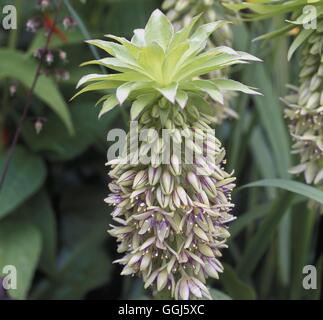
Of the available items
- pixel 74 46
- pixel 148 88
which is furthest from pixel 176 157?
pixel 74 46

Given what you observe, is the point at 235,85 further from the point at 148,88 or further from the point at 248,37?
the point at 248,37

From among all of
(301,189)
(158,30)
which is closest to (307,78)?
(301,189)

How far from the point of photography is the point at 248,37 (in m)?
1.68

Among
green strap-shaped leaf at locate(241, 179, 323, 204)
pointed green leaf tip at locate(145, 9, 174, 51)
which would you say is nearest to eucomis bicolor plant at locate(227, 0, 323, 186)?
green strap-shaped leaf at locate(241, 179, 323, 204)

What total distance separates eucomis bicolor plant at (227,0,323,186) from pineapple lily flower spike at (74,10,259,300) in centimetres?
24

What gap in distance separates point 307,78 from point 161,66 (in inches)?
15.5

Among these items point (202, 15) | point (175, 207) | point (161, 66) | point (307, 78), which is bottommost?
point (175, 207)

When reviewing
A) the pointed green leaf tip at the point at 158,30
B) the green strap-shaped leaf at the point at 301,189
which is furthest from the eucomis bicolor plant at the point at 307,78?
the pointed green leaf tip at the point at 158,30

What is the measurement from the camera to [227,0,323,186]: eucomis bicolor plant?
121cm

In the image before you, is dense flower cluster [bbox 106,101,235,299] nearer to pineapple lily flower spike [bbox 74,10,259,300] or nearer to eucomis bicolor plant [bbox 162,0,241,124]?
pineapple lily flower spike [bbox 74,10,259,300]

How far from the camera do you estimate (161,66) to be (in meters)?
0.98

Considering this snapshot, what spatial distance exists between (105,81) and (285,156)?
765 millimetres

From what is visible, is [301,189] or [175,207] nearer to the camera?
[175,207]

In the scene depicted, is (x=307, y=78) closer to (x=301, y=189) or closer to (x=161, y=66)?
(x=301, y=189)
